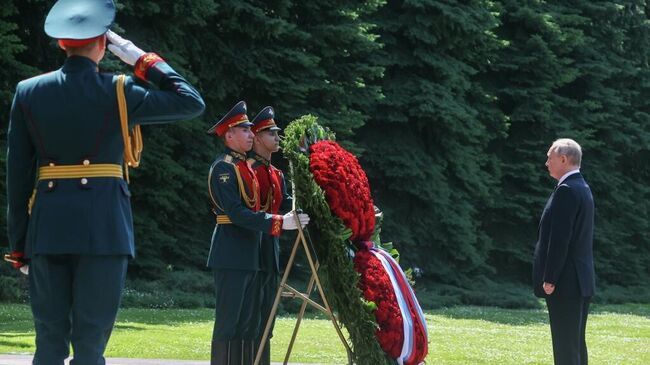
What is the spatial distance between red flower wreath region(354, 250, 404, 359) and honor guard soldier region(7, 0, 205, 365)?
2.60 m

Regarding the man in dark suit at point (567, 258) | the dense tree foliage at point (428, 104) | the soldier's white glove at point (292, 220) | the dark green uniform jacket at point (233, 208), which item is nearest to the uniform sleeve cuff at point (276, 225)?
the soldier's white glove at point (292, 220)

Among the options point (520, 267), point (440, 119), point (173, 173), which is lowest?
point (520, 267)

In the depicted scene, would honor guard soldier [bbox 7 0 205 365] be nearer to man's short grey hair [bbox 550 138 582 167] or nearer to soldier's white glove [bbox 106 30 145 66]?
soldier's white glove [bbox 106 30 145 66]

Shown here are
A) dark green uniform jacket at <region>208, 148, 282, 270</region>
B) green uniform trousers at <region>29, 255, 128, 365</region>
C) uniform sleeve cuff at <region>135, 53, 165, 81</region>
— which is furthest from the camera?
dark green uniform jacket at <region>208, 148, 282, 270</region>

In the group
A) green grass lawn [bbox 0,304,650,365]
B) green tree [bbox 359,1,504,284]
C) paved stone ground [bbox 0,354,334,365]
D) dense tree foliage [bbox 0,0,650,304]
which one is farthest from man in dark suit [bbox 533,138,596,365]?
green tree [bbox 359,1,504,284]

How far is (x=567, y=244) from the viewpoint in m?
8.57

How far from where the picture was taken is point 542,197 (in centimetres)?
3128

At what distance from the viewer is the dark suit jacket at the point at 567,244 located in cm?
852

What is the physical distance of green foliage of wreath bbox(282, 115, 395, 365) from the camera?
7.63 metres

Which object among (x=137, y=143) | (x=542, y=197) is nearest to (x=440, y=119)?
(x=542, y=197)

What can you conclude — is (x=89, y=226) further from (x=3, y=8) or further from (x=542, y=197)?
(x=542, y=197)

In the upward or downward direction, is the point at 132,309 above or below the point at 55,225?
below

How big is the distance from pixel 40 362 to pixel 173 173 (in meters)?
17.2

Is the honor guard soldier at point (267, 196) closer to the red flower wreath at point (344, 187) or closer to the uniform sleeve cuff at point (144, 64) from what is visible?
the red flower wreath at point (344, 187)
